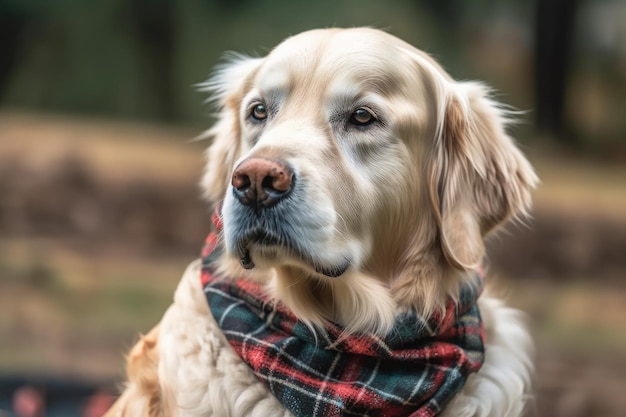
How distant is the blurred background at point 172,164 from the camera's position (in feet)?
16.0

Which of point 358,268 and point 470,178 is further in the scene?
point 470,178

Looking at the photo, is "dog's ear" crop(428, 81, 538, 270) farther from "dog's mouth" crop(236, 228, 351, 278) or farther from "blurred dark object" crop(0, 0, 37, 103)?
"blurred dark object" crop(0, 0, 37, 103)

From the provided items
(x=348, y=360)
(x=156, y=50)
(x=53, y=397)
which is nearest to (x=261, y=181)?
(x=348, y=360)

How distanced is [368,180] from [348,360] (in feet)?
1.75

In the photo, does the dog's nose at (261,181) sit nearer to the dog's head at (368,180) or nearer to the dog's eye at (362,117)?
the dog's head at (368,180)

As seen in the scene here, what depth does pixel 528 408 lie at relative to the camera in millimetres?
2768

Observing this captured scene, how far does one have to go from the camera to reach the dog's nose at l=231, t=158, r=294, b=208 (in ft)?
6.43

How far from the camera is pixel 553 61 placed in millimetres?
5078

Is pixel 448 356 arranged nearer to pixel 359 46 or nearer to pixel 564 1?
pixel 359 46

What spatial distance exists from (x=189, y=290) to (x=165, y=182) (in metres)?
2.96

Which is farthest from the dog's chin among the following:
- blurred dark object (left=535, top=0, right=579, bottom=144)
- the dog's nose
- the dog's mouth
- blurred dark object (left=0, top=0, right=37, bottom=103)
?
blurred dark object (left=0, top=0, right=37, bottom=103)

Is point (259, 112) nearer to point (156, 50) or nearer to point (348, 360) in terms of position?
point (348, 360)

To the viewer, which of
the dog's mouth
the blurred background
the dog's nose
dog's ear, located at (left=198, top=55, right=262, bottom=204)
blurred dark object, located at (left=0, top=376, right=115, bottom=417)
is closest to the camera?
the dog's nose

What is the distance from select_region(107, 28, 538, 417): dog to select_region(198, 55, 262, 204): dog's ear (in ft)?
0.40
